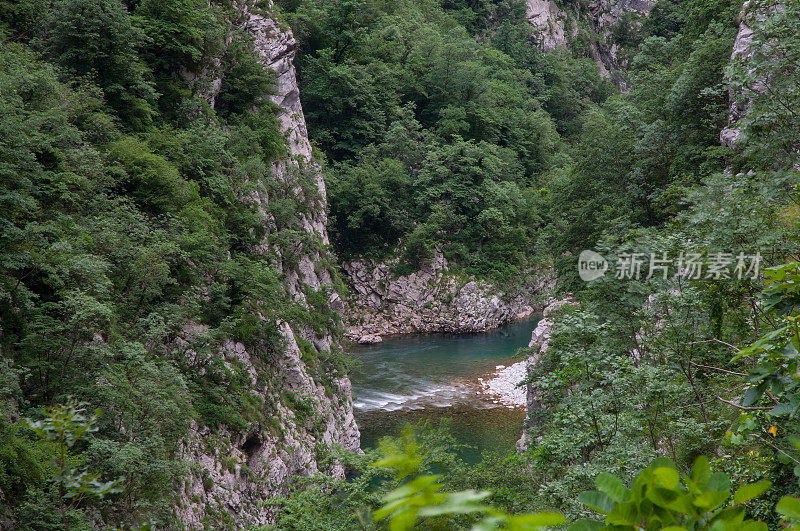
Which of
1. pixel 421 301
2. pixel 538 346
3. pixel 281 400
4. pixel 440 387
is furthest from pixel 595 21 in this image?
pixel 281 400

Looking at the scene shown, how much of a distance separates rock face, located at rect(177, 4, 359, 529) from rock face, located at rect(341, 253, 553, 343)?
10.1 m

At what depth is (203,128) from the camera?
11.8 m

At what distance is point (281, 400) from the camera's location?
10.8 m

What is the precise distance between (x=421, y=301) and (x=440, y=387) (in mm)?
8707

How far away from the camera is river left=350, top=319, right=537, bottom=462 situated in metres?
14.9

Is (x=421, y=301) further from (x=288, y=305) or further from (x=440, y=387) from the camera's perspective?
(x=288, y=305)

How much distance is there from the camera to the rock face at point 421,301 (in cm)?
2602

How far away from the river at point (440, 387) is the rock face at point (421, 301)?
2.63 ft

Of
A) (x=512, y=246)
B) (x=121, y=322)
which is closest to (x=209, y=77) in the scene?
(x=121, y=322)

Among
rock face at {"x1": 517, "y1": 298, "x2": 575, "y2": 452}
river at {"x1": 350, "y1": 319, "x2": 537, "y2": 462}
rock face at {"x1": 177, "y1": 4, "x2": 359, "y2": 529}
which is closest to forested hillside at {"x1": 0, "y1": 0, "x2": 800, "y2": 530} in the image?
rock face at {"x1": 177, "y1": 4, "x2": 359, "y2": 529}

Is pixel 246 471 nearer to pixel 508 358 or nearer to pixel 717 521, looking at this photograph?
pixel 717 521

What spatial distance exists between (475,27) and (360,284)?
2959 centimetres

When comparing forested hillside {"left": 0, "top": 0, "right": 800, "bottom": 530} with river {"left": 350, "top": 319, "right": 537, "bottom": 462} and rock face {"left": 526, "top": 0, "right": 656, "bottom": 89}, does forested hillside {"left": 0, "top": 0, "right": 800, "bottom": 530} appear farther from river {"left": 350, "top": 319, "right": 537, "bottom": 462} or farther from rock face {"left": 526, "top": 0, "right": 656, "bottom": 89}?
rock face {"left": 526, "top": 0, "right": 656, "bottom": 89}

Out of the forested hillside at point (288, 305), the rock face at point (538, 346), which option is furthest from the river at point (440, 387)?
the forested hillside at point (288, 305)
